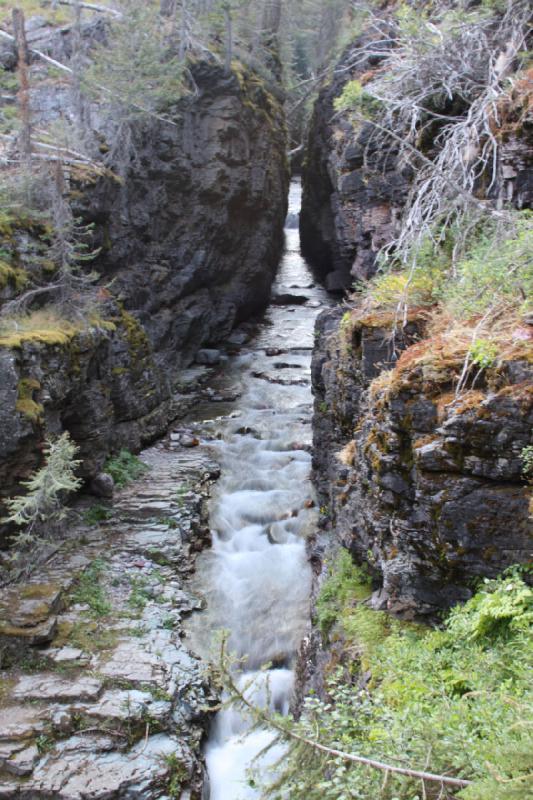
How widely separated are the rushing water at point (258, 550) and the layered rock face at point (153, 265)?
2.97 m

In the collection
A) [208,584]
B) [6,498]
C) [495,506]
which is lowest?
[208,584]

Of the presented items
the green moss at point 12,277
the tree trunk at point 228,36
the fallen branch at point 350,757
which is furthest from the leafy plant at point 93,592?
the tree trunk at point 228,36

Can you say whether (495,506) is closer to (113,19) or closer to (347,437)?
(347,437)

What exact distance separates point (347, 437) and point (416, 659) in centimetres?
526

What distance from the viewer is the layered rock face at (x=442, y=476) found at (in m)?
5.07

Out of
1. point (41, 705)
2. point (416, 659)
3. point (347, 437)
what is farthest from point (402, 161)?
point (41, 705)

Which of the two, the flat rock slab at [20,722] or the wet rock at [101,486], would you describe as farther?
the wet rock at [101,486]

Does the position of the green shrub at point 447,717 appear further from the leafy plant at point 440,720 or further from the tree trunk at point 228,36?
the tree trunk at point 228,36

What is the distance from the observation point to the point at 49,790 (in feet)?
23.0

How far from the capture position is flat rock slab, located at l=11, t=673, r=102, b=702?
8.20m

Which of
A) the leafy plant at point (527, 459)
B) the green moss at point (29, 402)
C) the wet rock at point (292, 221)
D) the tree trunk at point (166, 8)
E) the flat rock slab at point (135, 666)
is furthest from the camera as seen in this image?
the wet rock at point (292, 221)

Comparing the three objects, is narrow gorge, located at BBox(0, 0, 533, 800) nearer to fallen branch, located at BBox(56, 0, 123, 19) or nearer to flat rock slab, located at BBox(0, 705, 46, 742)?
flat rock slab, located at BBox(0, 705, 46, 742)

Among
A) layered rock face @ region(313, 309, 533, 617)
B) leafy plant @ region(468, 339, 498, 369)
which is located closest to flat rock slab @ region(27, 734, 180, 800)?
layered rock face @ region(313, 309, 533, 617)

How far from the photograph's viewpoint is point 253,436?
17.5 metres
